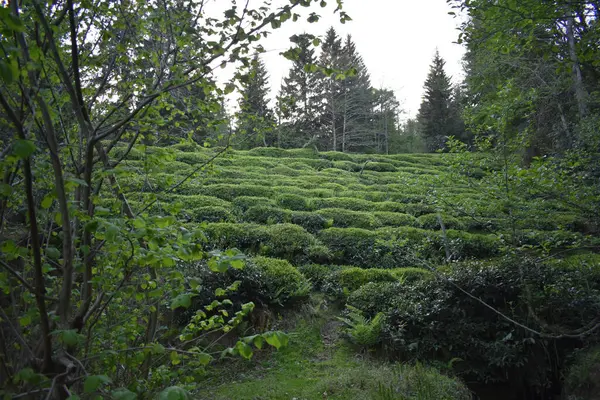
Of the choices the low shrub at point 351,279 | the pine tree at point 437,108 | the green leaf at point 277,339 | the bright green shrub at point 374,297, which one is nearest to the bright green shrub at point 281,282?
the low shrub at point 351,279

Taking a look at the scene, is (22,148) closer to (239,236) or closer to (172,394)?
(172,394)

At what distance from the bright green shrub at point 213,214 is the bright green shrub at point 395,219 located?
449 cm

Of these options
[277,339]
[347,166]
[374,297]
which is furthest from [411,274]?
[347,166]

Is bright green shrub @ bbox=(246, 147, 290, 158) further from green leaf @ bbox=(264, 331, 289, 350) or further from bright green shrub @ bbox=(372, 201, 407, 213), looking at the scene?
green leaf @ bbox=(264, 331, 289, 350)

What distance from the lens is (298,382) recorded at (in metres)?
4.99

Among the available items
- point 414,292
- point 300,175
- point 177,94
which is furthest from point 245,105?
point 300,175

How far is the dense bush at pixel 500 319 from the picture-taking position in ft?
17.7

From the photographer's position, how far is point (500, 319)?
222 inches

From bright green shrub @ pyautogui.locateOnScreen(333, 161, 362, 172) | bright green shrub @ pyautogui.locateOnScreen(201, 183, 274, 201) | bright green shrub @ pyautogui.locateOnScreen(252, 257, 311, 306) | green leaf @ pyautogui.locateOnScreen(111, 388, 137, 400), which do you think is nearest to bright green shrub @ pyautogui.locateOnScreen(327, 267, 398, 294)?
bright green shrub @ pyautogui.locateOnScreen(252, 257, 311, 306)

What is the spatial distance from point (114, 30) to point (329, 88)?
30505 mm

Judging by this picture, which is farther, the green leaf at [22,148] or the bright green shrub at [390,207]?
the bright green shrub at [390,207]

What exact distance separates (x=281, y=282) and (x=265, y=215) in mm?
4170

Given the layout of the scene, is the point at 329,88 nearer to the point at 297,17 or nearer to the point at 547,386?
the point at 547,386

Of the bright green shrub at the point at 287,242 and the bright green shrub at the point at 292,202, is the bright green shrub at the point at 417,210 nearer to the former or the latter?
the bright green shrub at the point at 292,202
